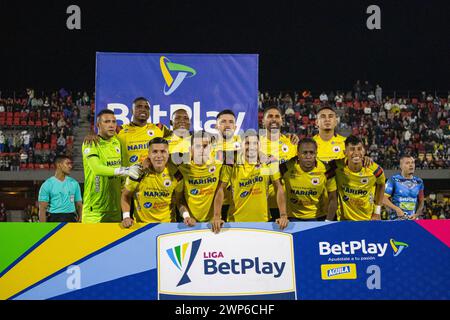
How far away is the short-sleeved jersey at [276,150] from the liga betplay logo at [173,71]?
1.25 meters

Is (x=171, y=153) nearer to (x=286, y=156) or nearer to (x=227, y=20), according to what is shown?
(x=286, y=156)

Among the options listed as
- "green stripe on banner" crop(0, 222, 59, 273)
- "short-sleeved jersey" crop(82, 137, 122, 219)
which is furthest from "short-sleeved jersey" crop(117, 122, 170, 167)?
"green stripe on banner" crop(0, 222, 59, 273)

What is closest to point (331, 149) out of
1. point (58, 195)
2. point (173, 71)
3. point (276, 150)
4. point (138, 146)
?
point (276, 150)

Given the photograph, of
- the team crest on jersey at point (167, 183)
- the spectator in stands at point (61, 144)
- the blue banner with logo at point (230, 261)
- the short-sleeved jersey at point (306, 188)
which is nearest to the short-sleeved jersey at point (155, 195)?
the team crest on jersey at point (167, 183)

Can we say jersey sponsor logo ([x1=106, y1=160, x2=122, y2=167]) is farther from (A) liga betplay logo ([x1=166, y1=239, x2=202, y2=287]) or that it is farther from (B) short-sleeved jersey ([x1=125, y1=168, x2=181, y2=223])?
(A) liga betplay logo ([x1=166, y1=239, x2=202, y2=287])

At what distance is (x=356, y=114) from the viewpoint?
27.3 metres

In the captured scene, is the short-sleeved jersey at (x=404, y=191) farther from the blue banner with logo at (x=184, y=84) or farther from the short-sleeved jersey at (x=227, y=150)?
the short-sleeved jersey at (x=227, y=150)

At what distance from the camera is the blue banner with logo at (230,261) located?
5.69 meters

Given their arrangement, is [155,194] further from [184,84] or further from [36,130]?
[36,130]

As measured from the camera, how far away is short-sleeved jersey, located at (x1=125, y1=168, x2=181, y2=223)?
21.0ft

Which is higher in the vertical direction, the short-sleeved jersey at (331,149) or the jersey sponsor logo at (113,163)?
the short-sleeved jersey at (331,149)

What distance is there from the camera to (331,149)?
7395 millimetres

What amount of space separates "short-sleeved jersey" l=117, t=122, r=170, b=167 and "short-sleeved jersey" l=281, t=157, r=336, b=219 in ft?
5.86

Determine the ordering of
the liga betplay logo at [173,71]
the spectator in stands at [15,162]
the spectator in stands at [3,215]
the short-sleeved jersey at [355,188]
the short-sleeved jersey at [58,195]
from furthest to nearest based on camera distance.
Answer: the spectator in stands at [3,215], the spectator in stands at [15,162], the short-sleeved jersey at [58,195], the liga betplay logo at [173,71], the short-sleeved jersey at [355,188]
